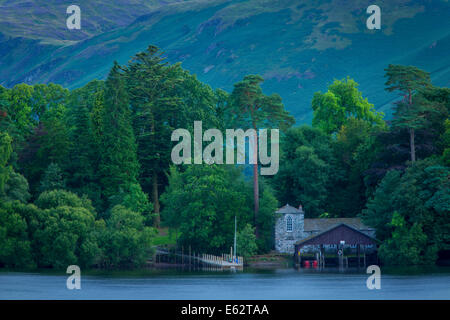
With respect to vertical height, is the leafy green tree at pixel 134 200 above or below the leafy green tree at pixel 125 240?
above

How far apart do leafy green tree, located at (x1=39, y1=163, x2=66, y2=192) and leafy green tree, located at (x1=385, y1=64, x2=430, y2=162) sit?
37628 millimetres

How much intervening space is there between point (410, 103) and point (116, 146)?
34.0 meters

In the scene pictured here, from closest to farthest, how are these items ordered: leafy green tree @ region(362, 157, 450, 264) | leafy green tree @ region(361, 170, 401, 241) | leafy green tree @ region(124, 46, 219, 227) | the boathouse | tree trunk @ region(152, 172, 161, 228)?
1. leafy green tree @ region(362, 157, 450, 264)
2. leafy green tree @ region(361, 170, 401, 241)
3. the boathouse
4. tree trunk @ region(152, 172, 161, 228)
5. leafy green tree @ region(124, 46, 219, 227)

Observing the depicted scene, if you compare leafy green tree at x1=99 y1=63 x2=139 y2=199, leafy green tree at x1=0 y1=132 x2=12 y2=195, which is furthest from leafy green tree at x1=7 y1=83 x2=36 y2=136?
leafy green tree at x1=0 y1=132 x2=12 y2=195

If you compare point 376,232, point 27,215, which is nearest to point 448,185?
point 376,232

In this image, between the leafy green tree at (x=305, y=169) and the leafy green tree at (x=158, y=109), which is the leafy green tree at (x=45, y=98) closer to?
the leafy green tree at (x=158, y=109)

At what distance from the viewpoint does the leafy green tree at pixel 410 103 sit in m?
84.2

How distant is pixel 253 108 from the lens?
304ft

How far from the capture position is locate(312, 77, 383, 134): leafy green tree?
4500 inches

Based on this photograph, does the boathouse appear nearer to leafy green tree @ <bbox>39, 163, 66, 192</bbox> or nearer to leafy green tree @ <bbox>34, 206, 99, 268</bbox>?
leafy green tree @ <bbox>34, 206, 99, 268</bbox>

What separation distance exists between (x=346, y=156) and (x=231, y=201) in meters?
20.0

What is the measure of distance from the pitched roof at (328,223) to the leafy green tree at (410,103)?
9.26 meters

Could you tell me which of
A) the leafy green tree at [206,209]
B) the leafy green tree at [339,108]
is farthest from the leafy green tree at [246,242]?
the leafy green tree at [339,108]

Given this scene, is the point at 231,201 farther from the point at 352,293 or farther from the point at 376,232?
the point at 352,293
